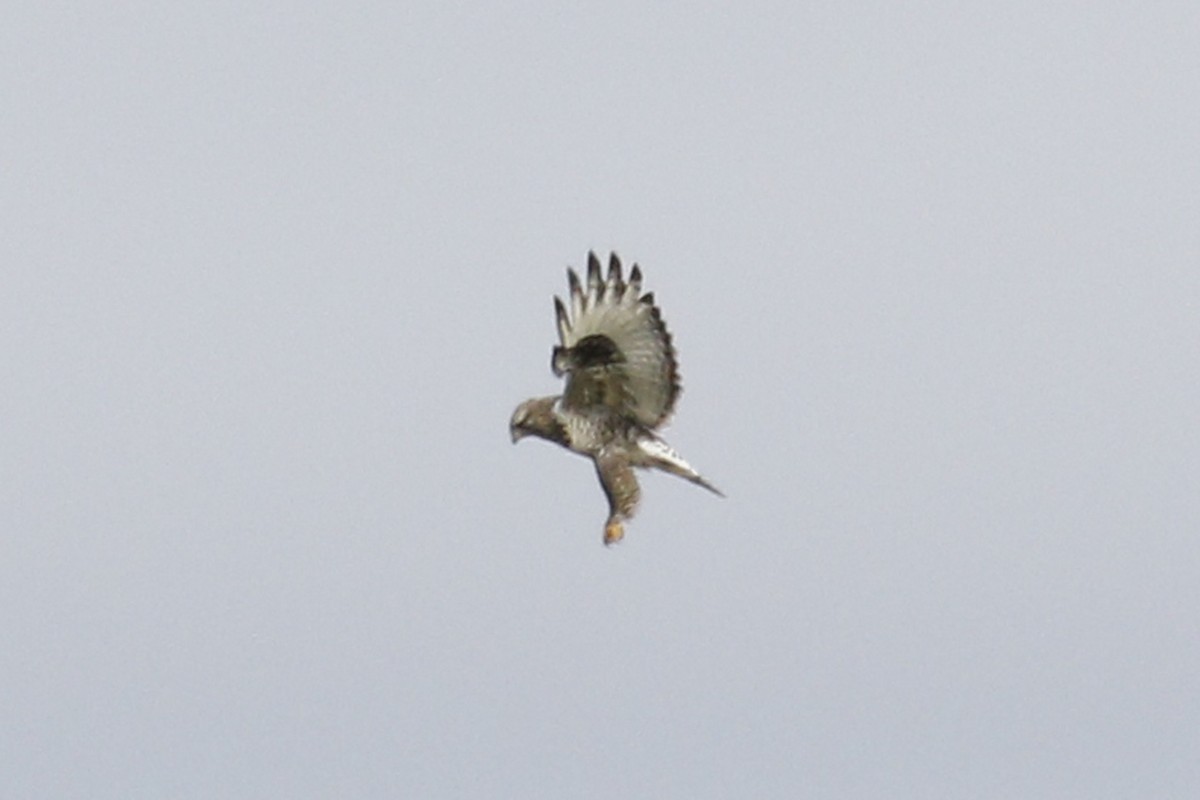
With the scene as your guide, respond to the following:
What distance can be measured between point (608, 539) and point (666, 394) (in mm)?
1346

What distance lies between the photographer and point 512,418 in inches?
1032

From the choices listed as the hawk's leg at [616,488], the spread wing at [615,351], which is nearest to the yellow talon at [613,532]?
the hawk's leg at [616,488]

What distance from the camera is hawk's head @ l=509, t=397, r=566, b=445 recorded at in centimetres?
2612

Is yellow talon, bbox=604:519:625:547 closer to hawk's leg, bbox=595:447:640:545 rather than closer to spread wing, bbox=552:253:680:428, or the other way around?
hawk's leg, bbox=595:447:640:545

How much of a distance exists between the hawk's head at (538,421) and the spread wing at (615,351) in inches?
5.0

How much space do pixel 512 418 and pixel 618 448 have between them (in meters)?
0.74

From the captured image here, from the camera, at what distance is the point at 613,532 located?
2520 centimetres

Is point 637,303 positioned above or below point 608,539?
above

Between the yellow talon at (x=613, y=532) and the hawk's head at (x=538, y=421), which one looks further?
the hawk's head at (x=538, y=421)

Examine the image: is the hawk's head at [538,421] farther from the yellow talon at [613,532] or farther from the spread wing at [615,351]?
the yellow talon at [613,532]

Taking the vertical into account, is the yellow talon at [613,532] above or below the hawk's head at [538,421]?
below

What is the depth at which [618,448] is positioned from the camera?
2603 cm

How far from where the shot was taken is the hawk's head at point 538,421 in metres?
26.1

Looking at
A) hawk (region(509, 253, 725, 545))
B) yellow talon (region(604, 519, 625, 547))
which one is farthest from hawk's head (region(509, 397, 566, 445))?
yellow talon (region(604, 519, 625, 547))
